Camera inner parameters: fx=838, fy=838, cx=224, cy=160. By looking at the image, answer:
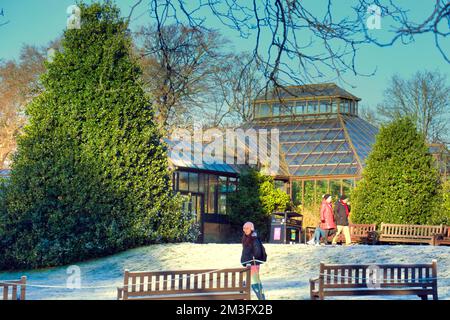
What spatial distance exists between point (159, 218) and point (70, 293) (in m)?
6.30

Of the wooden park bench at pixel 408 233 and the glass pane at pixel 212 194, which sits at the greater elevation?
the glass pane at pixel 212 194

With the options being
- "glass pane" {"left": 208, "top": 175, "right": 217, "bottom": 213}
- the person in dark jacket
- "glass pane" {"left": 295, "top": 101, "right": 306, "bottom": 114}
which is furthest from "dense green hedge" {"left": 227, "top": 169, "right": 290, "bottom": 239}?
the person in dark jacket

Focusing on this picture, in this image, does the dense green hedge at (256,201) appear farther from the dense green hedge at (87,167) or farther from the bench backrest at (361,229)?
the dense green hedge at (87,167)

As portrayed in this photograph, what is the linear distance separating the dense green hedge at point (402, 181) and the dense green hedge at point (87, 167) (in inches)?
314

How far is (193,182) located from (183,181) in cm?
75

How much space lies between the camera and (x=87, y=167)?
20.7 meters

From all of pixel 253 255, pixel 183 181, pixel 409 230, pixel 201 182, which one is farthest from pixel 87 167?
pixel 201 182

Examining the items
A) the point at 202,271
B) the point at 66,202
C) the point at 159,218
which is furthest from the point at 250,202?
the point at 202,271

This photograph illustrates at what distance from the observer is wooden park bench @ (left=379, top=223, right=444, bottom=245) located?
82.2 ft

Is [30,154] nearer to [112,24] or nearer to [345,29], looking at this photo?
[112,24]

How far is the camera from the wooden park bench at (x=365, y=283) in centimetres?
1227

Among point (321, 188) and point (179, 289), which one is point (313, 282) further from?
point (321, 188)

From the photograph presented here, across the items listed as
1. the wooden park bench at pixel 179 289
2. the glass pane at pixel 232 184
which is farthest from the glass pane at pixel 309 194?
the wooden park bench at pixel 179 289

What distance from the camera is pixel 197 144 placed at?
1377 inches
